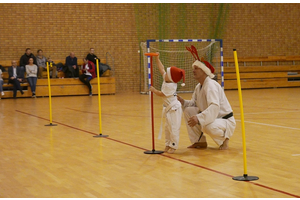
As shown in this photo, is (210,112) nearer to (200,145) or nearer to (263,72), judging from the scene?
(200,145)

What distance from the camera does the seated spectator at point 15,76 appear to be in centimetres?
1702

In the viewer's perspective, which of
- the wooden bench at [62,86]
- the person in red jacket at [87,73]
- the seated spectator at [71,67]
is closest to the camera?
the wooden bench at [62,86]

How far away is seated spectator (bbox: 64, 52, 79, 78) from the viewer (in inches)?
716

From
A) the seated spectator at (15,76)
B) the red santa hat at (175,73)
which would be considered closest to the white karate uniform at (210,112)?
the red santa hat at (175,73)

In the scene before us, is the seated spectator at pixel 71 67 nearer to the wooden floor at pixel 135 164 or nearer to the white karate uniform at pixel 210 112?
the wooden floor at pixel 135 164

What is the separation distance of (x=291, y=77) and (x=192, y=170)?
18.2 meters

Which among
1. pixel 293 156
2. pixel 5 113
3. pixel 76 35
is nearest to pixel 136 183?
pixel 293 156

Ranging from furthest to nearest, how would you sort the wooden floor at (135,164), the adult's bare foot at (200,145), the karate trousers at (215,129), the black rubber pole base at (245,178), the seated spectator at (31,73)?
the seated spectator at (31,73), the adult's bare foot at (200,145), the karate trousers at (215,129), the black rubber pole base at (245,178), the wooden floor at (135,164)

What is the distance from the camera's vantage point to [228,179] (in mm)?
4180

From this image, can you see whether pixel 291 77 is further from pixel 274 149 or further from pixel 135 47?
pixel 274 149

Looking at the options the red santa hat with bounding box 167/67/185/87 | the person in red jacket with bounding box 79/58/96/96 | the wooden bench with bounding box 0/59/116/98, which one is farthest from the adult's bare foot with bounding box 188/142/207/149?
the wooden bench with bounding box 0/59/116/98

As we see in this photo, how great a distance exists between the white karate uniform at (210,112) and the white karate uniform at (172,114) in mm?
267

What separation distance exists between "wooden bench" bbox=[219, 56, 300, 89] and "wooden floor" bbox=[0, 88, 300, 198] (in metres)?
11.9

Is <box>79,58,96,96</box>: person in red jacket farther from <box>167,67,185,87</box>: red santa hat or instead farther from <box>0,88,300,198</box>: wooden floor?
<box>167,67,185,87</box>: red santa hat
